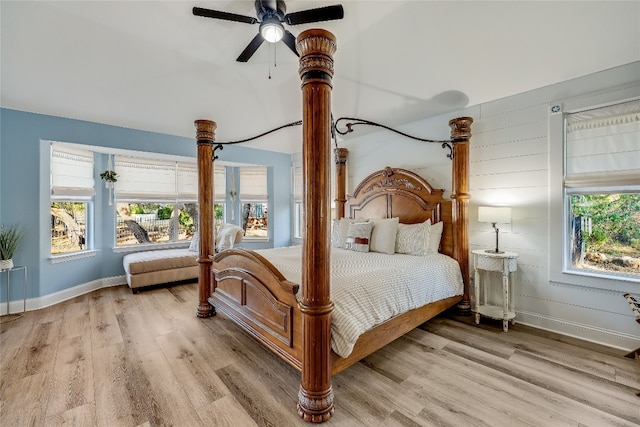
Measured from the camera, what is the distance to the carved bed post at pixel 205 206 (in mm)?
3234

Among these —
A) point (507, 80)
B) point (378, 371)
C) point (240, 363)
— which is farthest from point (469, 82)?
point (240, 363)

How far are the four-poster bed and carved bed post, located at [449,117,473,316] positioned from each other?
11mm

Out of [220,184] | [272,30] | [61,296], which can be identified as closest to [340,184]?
[220,184]

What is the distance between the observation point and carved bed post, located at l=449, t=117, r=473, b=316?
3.40 metres

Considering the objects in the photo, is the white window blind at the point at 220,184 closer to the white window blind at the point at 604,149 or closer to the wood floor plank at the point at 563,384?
the wood floor plank at the point at 563,384

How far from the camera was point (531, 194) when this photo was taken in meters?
3.11

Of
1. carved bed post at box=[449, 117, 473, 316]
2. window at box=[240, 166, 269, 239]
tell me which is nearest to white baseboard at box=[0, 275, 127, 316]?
window at box=[240, 166, 269, 239]

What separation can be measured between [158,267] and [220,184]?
7.35ft

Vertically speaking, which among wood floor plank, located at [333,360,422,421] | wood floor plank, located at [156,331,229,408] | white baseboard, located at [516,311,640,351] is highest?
white baseboard, located at [516,311,640,351]

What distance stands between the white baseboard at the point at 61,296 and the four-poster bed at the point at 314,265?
7.52ft

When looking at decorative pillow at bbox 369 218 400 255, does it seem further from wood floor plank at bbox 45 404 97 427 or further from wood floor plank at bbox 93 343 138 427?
wood floor plank at bbox 45 404 97 427

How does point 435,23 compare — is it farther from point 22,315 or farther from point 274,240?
point 22,315

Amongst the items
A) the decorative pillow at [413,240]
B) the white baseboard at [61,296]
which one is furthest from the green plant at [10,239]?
the decorative pillow at [413,240]

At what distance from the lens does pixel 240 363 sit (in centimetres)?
236
